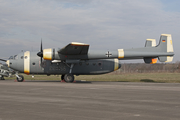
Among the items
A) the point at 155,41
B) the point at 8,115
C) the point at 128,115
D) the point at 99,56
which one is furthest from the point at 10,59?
the point at 128,115

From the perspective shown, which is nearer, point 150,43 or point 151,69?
point 150,43

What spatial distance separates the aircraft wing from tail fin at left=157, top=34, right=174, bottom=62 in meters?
9.97

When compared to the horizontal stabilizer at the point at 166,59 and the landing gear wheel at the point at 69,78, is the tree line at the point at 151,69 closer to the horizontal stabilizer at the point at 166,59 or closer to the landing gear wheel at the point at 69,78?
the horizontal stabilizer at the point at 166,59

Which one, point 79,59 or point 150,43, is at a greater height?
point 150,43

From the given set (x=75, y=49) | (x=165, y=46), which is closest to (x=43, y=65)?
(x=75, y=49)

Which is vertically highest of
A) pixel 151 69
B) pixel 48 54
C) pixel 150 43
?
pixel 150 43

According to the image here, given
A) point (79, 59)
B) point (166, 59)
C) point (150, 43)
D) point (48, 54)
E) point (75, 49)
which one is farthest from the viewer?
point (150, 43)

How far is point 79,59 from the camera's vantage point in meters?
27.0

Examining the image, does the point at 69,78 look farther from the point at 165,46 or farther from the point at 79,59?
the point at 165,46

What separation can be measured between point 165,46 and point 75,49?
12056mm

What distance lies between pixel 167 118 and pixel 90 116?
2.66 metres

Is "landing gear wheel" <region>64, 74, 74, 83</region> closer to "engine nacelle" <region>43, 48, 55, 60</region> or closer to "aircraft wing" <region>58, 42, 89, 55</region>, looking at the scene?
"aircraft wing" <region>58, 42, 89, 55</region>

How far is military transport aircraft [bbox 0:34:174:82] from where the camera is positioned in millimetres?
26641

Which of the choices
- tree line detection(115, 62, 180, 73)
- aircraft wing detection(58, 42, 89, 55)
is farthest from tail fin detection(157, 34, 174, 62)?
tree line detection(115, 62, 180, 73)
